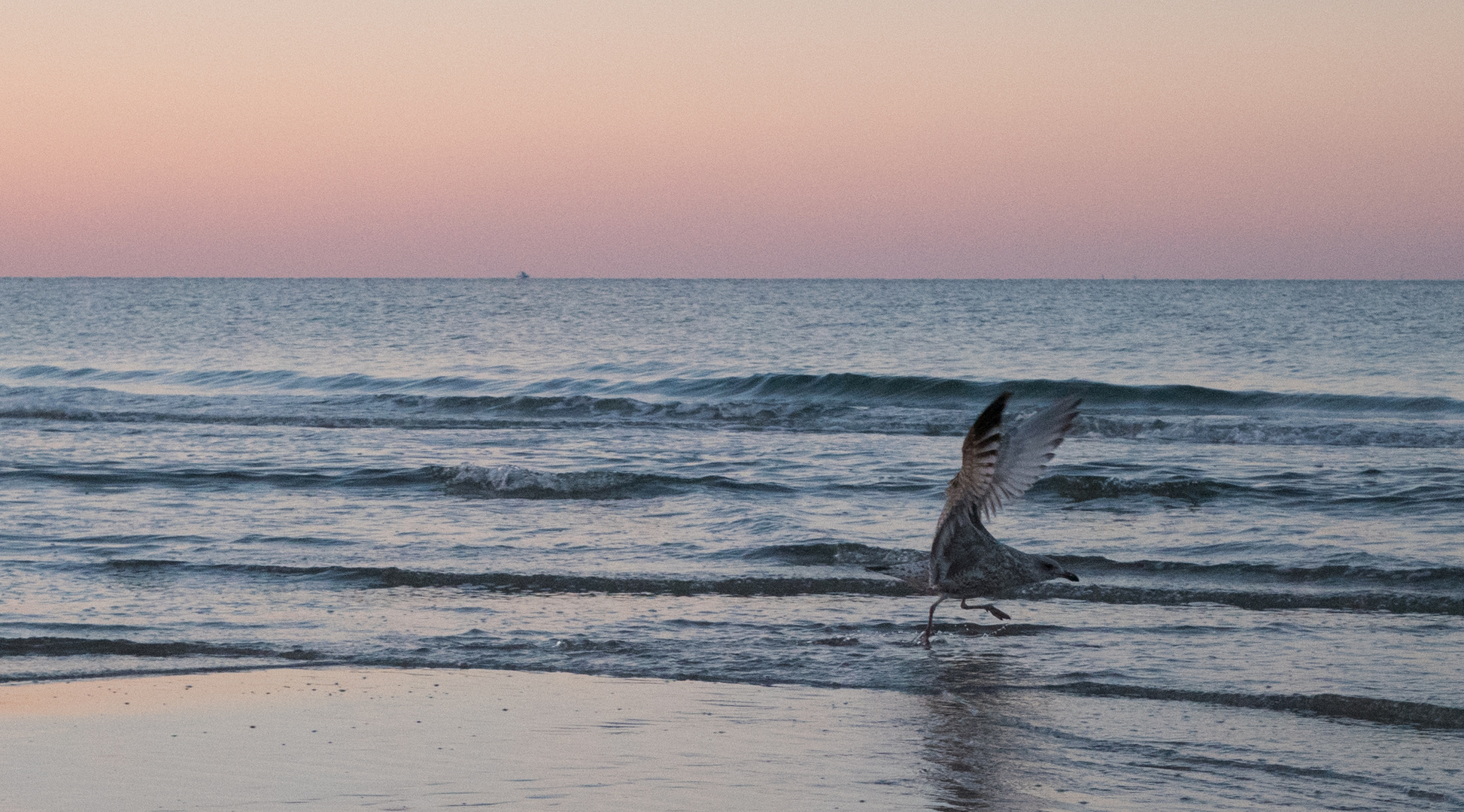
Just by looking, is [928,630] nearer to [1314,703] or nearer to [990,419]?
[990,419]

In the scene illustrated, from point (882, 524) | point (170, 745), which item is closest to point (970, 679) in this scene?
point (170, 745)

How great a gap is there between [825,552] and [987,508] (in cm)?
386

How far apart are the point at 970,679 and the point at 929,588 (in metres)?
0.58

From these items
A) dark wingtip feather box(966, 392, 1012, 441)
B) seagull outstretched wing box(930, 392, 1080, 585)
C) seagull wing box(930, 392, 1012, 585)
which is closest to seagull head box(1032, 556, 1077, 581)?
seagull wing box(930, 392, 1012, 585)

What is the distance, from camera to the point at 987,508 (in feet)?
23.1

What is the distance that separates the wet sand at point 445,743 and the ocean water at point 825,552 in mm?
331

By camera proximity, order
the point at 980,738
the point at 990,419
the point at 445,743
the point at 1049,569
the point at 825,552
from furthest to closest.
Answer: the point at 825,552 < the point at 1049,569 < the point at 990,419 < the point at 980,738 < the point at 445,743

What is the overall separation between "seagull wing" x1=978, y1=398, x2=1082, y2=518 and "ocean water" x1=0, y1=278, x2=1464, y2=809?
40.6 inches

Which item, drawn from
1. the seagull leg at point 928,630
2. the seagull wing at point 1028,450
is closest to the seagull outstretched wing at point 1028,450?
the seagull wing at point 1028,450

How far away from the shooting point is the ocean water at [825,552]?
6.40m

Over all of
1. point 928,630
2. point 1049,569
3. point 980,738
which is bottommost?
point 980,738

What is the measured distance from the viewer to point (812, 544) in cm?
1096

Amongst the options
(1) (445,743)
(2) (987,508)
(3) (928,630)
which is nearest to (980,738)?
(2) (987,508)

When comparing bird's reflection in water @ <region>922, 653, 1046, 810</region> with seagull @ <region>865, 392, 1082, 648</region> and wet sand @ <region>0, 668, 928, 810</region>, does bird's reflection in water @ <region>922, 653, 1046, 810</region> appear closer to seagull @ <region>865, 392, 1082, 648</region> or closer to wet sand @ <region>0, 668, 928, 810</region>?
wet sand @ <region>0, 668, 928, 810</region>
